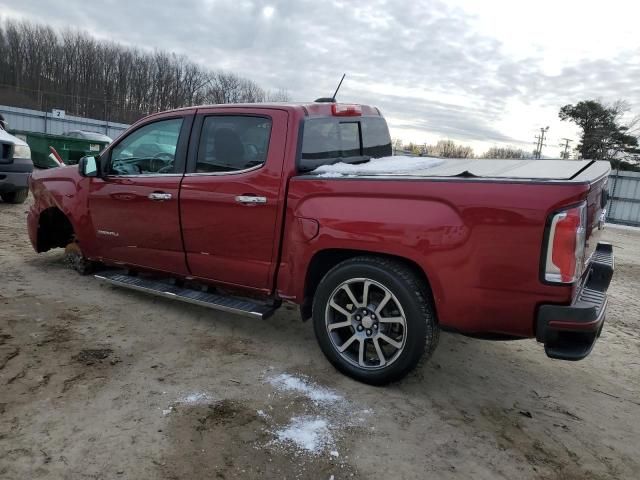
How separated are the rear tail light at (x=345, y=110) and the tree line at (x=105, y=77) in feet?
200

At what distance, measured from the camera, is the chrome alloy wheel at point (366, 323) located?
10.3 ft

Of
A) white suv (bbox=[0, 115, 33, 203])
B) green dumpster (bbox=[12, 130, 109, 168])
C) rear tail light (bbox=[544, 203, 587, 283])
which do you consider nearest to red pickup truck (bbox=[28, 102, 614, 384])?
rear tail light (bbox=[544, 203, 587, 283])

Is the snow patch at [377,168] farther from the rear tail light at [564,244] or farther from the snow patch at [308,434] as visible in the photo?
the snow patch at [308,434]

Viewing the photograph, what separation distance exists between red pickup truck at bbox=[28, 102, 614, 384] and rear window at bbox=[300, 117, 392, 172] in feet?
0.05

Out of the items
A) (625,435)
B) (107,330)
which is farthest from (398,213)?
(107,330)

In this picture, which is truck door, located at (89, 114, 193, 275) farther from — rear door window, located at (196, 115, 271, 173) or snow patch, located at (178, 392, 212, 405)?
snow patch, located at (178, 392, 212, 405)

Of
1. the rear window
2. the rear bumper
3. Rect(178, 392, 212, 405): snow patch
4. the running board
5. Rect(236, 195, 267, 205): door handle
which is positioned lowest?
Rect(178, 392, 212, 405): snow patch

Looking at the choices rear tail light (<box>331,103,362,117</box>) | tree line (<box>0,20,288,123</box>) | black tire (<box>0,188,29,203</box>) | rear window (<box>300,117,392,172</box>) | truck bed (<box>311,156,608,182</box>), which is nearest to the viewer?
truck bed (<box>311,156,608,182</box>)

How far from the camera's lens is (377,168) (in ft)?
11.7

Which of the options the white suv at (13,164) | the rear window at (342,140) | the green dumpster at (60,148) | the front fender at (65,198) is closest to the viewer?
the rear window at (342,140)

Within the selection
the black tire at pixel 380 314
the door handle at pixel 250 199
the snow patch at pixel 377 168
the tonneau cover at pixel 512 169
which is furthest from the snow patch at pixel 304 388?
the tonneau cover at pixel 512 169

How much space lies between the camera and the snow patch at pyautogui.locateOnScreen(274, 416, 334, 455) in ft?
8.38

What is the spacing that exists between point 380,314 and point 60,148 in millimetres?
16093

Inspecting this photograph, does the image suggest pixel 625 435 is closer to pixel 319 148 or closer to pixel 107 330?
pixel 319 148
